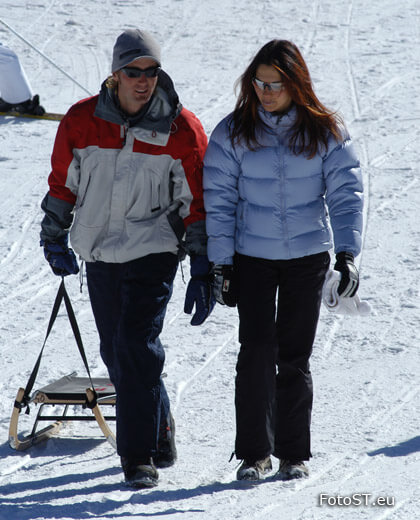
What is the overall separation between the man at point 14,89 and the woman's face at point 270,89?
6998 millimetres

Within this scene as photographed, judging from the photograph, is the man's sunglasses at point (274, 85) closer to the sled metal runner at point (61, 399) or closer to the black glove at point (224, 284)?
the black glove at point (224, 284)

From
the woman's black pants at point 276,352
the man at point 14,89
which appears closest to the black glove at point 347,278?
the woman's black pants at point 276,352

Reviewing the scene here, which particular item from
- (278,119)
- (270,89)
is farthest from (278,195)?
(270,89)

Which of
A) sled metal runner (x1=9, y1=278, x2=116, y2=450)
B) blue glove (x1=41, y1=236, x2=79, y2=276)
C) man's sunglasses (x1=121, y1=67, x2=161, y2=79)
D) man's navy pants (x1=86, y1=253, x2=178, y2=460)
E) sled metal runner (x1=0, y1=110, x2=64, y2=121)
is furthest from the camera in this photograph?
sled metal runner (x1=0, y1=110, x2=64, y2=121)

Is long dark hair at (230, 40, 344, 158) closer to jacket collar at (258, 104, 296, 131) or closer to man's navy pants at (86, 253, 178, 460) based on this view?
jacket collar at (258, 104, 296, 131)

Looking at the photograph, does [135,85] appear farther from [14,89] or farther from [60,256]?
[14,89]

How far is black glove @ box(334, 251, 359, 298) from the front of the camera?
11.0ft

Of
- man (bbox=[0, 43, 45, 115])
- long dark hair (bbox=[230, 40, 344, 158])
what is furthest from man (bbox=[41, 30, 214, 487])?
man (bbox=[0, 43, 45, 115])

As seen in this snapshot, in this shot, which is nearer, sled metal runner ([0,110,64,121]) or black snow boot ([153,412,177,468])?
black snow boot ([153,412,177,468])

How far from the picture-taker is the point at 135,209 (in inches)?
139

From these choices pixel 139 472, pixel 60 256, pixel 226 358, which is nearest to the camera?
pixel 139 472

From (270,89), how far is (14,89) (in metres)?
7.26

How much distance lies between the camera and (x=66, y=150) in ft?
11.4

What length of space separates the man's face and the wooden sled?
126cm
